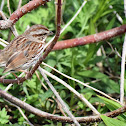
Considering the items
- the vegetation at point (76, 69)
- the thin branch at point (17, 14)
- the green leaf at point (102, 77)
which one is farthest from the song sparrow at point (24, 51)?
the green leaf at point (102, 77)

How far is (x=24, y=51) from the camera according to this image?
356 centimetres

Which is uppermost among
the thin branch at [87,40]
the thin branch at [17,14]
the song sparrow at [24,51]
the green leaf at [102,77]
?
the thin branch at [17,14]

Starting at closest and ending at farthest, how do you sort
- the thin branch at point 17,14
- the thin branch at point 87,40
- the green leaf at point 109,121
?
the green leaf at point 109,121, the thin branch at point 17,14, the thin branch at point 87,40

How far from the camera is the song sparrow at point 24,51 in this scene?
3338 mm

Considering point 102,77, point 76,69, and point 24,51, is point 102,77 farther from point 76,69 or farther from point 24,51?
point 24,51

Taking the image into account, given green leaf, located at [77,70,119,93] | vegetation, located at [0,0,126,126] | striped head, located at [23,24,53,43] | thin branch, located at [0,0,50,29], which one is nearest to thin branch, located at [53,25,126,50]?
vegetation, located at [0,0,126,126]

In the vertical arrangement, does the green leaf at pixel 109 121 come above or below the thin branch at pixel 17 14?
below

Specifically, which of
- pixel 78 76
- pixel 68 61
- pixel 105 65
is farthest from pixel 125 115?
pixel 105 65

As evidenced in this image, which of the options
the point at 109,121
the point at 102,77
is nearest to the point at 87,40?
the point at 102,77

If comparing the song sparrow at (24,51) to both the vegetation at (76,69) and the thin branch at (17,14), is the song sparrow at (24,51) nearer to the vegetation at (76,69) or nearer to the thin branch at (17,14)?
the thin branch at (17,14)

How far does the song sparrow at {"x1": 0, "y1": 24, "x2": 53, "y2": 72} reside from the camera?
11.0 ft

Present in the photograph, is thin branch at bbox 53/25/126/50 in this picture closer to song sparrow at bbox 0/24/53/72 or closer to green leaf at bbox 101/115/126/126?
song sparrow at bbox 0/24/53/72

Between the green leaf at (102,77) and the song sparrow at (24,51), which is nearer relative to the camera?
the song sparrow at (24,51)

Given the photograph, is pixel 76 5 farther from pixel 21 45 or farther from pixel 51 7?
pixel 21 45
